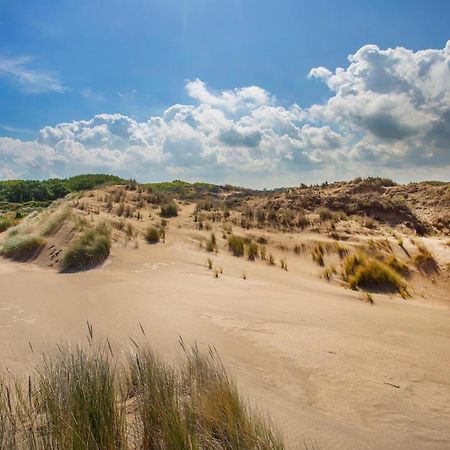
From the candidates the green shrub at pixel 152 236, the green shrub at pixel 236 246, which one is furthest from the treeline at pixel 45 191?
the green shrub at pixel 236 246

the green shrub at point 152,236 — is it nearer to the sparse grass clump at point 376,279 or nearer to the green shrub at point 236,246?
the green shrub at point 236,246

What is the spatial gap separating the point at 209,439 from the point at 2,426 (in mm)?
1113

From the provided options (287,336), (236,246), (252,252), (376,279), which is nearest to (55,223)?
(236,246)

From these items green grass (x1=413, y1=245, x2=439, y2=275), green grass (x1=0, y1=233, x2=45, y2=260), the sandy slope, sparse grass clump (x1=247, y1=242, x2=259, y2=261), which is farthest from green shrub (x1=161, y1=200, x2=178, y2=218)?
green grass (x1=413, y1=245, x2=439, y2=275)

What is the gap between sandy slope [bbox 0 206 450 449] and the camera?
2.65 meters

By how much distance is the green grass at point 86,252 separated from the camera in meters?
8.98

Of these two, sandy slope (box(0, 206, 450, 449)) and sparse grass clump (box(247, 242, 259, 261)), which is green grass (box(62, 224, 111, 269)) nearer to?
sandy slope (box(0, 206, 450, 449))

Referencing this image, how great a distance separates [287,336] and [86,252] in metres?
6.10

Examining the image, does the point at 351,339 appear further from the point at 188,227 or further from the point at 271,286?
the point at 188,227

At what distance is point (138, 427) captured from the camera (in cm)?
231

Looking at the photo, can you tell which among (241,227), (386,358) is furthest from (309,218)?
(386,358)

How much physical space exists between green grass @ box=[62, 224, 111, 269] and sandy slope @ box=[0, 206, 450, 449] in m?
0.66

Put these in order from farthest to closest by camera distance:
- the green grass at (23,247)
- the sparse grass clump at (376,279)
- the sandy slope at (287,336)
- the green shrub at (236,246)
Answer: the green shrub at (236,246) < the green grass at (23,247) < the sparse grass clump at (376,279) < the sandy slope at (287,336)

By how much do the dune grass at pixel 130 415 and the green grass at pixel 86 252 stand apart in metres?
6.56
